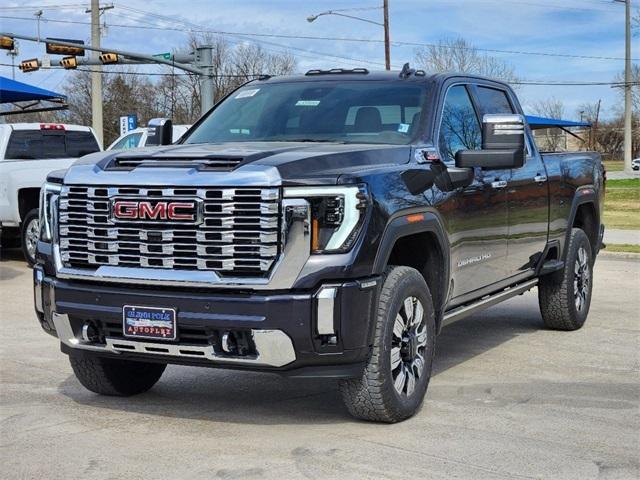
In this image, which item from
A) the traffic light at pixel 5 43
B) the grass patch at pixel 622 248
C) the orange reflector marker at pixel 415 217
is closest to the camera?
the orange reflector marker at pixel 415 217

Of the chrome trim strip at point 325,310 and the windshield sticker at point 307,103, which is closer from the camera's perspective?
the chrome trim strip at point 325,310

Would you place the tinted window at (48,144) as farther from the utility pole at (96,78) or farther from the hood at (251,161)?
the utility pole at (96,78)

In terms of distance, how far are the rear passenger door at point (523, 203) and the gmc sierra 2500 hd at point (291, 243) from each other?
523 mm

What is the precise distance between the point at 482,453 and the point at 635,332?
4.20 m

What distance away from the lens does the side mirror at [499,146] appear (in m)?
6.13

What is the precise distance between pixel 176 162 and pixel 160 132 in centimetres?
192

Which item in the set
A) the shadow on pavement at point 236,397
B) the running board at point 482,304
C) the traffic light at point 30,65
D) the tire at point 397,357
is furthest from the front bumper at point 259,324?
the traffic light at point 30,65

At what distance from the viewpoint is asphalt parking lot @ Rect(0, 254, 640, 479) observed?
4.72m

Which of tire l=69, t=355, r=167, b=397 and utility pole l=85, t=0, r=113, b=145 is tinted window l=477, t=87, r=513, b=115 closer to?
tire l=69, t=355, r=167, b=397

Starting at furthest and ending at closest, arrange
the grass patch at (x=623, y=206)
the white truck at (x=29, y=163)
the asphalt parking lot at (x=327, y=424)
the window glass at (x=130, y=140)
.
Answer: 1. the grass patch at (x=623, y=206)
2. the window glass at (x=130, y=140)
3. the white truck at (x=29, y=163)
4. the asphalt parking lot at (x=327, y=424)

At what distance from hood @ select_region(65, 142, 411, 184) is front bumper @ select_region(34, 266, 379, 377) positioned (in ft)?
1.91

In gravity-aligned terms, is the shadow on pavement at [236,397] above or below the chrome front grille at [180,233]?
below

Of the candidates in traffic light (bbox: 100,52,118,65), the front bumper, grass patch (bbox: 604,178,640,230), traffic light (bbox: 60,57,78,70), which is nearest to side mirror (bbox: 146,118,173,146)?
the front bumper

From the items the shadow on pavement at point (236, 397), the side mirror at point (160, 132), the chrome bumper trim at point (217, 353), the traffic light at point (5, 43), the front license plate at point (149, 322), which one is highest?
the traffic light at point (5, 43)
